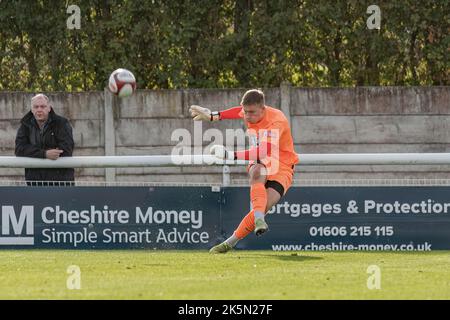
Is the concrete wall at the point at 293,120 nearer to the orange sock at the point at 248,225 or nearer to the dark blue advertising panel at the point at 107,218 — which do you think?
the dark blue advertising panel at the point at 107,218

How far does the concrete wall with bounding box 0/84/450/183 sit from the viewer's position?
702 inches

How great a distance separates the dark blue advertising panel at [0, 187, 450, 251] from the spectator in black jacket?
0.41 metres

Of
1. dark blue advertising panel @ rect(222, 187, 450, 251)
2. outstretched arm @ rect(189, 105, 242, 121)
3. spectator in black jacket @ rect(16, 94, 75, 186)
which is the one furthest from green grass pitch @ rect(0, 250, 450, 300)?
outstretched arm @ rect(189, 105, 242, 121)

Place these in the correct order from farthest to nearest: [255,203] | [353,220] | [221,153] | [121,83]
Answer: [353,220] → [121,83] → [255,203] → [221,153]

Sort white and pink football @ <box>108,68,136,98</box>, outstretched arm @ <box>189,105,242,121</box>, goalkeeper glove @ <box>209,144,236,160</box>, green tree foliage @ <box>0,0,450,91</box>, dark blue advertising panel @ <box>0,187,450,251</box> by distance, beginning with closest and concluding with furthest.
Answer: goalkeeper glove @ <box>209,144,236,160</box> → outstretched arm @ <box>189,105,242,121</box> → white and pink football @ <box>108,68,136,98</box> → dark blue advertising panel @ <box>0,187,450,251</box> → green tree foliage @ <box>0,0,450,91</box>

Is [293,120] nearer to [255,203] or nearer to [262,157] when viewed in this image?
[262,157]

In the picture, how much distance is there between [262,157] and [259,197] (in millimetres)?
418

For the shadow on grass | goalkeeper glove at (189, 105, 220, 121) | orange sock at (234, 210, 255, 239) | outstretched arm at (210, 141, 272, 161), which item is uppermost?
goalkeeper glove at (189, 105, 220, 121)

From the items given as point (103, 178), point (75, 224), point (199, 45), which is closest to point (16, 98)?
point (103, 178)

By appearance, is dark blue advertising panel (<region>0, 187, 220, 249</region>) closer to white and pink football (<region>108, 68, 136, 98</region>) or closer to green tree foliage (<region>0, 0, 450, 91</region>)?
white and pink football (<region>108, 68, 136, 98</region>)

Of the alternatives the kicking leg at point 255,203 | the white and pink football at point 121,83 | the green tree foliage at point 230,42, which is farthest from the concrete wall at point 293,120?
the kicking leg at point 255,203

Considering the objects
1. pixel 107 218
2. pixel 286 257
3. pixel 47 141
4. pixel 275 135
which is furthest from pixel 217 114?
pixel 47 141

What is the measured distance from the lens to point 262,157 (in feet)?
40.4
